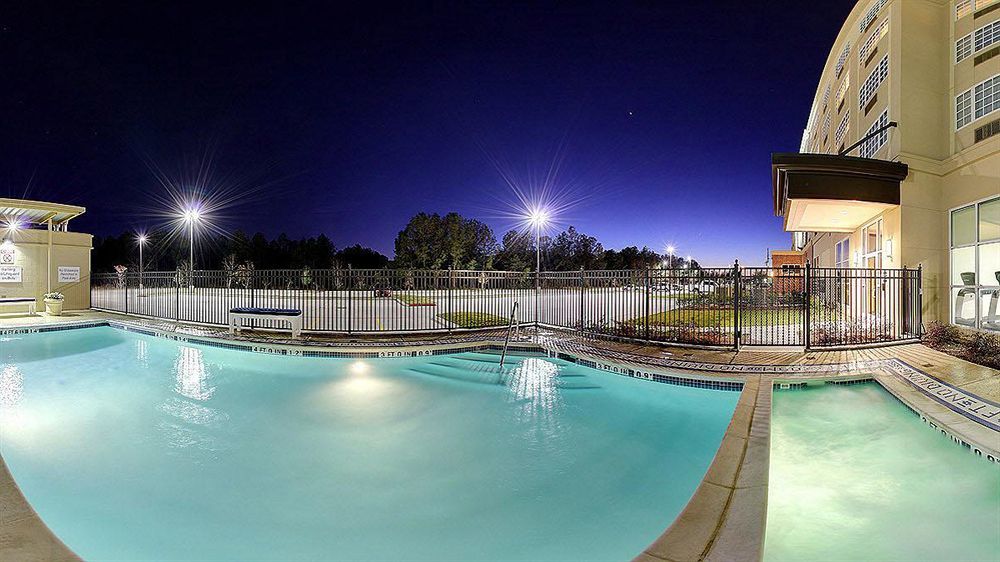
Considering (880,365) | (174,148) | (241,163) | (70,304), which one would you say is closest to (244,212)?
(241,163)

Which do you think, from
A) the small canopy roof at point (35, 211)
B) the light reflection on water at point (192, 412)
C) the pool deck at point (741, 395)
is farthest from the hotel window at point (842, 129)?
the small canopy roof at point (35, 211)

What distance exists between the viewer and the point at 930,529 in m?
3.60

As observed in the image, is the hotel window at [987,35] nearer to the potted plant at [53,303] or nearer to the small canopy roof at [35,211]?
the small canopy roof at [35,211]

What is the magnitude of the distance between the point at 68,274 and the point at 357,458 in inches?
815

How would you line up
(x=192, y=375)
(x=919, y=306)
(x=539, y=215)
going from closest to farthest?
(x=192, y=375) < (x=919, y=306) < (x=539, y=215)

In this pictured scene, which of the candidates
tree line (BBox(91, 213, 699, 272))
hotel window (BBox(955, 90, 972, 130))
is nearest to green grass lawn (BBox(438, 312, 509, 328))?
hotel window (BBox(955, 90, 972, 130))

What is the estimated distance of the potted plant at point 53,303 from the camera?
53.2 ft

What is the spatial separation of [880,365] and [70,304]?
26579 millimetres

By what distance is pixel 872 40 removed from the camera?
13.5 meters

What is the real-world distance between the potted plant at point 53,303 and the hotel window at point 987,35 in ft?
96.6

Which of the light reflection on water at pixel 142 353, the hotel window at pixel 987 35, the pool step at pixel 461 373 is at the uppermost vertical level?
the hotel window at pixel 987 35

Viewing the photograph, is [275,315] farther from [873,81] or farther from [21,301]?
[873,81]

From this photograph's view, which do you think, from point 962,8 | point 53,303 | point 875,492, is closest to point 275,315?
point 875,492

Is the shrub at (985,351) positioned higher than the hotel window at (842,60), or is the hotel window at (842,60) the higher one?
the hotel window at (842,60)
